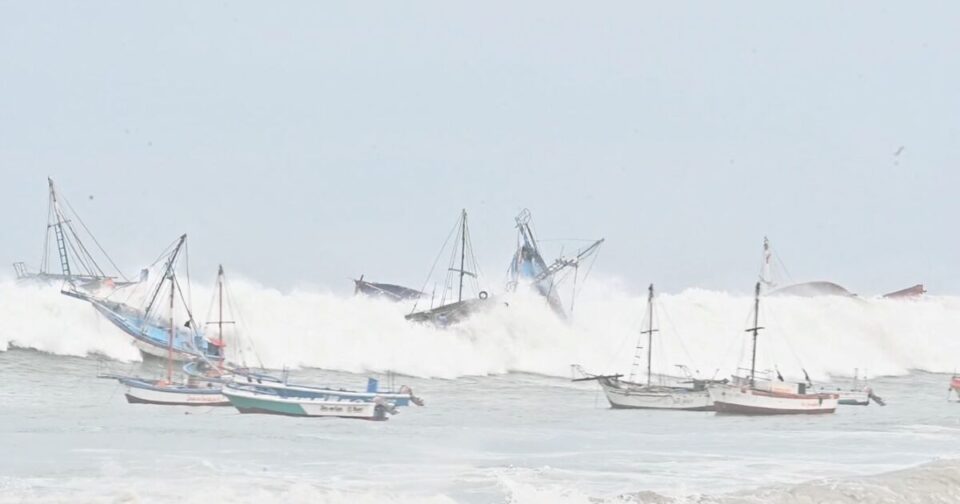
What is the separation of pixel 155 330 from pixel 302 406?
26725 mm

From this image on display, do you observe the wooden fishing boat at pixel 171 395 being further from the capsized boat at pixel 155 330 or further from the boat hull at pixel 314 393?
the capsized boat at pixel 155 330

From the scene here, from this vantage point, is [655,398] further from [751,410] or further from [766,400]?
[766,400]

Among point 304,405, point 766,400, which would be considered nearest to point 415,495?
point 304,405

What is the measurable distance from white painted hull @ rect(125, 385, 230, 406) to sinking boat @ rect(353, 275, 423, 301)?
126 feet

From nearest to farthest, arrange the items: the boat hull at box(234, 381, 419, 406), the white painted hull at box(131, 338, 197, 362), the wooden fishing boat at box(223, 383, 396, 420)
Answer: the wooden fishing boat at box(223, 383, 396, 420) → the boat hull at box(234, 381, 419, 406) → the white painted hull at box(131, 338, 197, 362)

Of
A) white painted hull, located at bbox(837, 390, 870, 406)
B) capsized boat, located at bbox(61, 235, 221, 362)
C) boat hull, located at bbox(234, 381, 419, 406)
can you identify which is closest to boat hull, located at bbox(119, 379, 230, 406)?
boat hull, located at bbox(234, 381, 419, 406)

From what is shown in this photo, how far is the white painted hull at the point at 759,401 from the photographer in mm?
55375

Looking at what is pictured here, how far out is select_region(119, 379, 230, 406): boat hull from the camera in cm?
4806

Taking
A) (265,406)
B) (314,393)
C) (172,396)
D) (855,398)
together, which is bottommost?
(265,406)

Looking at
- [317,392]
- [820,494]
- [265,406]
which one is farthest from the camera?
[265,406]

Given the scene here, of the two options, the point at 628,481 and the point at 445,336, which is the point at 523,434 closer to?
the point at 628,481

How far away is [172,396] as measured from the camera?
158 ft

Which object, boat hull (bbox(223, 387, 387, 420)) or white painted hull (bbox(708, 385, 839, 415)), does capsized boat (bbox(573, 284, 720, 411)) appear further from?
boat hull (bbox(223, 387, 387, 420))

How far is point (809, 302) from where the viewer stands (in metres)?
108
